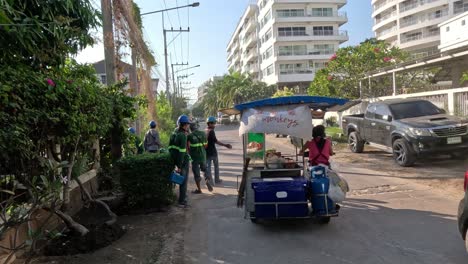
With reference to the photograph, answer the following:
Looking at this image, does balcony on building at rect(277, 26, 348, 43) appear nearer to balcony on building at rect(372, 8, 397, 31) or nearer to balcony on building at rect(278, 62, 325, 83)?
balcony on building at rect(278, 62, 325, 83)

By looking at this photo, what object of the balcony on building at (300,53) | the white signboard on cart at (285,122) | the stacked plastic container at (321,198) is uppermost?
the balcony on building at (300,53)

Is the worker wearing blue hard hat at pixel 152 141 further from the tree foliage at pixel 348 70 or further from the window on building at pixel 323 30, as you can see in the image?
the window on building at pixel 323 30

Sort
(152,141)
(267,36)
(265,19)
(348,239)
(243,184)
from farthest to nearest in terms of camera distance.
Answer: (265,19) < (267,36) < (152,141) < (243,184) < (348,239)

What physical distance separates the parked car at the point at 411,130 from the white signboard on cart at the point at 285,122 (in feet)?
18.5

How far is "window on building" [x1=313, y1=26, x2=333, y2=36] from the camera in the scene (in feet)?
189

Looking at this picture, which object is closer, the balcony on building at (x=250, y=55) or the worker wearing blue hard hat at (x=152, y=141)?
the worker wearing blue hard hat at (x=152, y=141)

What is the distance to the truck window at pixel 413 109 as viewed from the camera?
1188 centimetres

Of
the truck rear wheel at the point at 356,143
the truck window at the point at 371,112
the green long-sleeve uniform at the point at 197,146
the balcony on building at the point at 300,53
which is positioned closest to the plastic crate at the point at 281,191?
the green long-sleeve uniform at the point at 197,146

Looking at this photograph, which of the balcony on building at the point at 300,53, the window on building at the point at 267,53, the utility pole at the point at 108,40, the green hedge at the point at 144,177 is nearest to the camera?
the green hedge at the point at 144,177

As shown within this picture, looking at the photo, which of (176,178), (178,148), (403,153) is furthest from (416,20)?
(176,178)

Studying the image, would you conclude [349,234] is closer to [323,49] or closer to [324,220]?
[324,220]

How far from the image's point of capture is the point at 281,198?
5.95 m

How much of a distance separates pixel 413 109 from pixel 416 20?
5401 centimetres

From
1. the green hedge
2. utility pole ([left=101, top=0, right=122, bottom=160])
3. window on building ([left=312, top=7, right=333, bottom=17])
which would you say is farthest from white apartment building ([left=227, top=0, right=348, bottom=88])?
the green hedge
